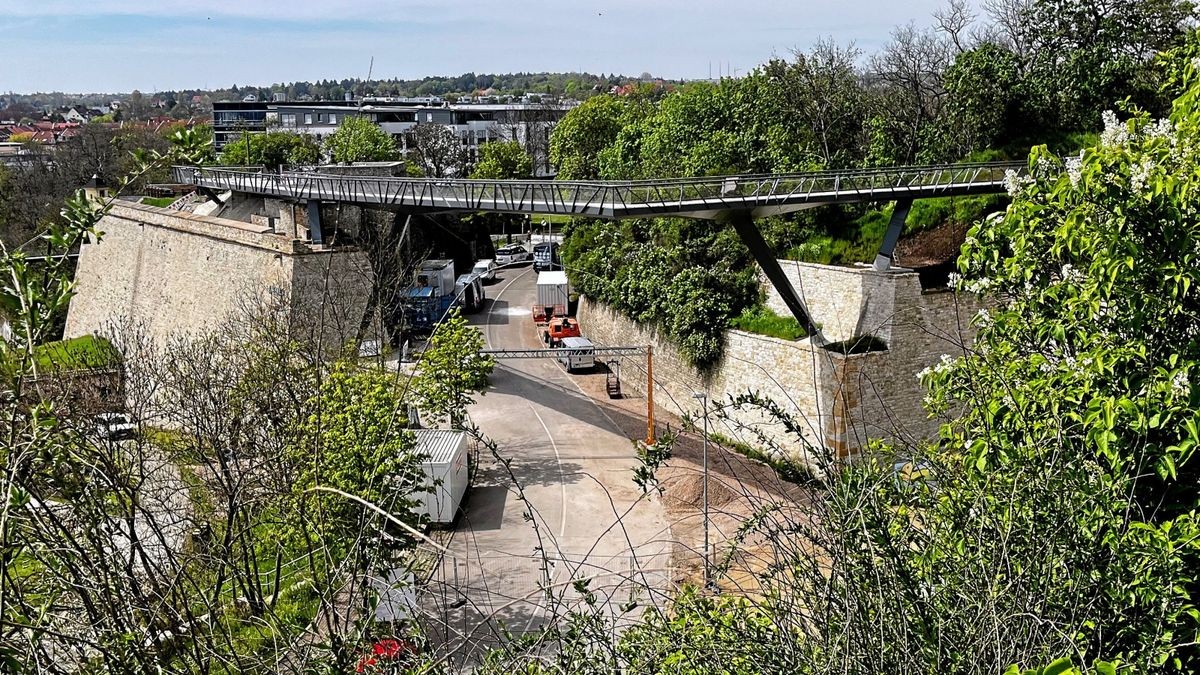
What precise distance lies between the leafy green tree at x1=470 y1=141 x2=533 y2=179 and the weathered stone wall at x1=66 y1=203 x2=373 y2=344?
16276 mm

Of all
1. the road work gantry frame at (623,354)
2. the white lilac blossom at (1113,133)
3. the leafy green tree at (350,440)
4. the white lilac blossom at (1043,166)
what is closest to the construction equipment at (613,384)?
the road work gantry frame at (623,354)

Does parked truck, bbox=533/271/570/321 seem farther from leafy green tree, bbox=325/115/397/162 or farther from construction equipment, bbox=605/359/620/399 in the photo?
leafy green tree, bbox=325/115/397/162

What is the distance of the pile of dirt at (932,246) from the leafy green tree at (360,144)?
27.8 metres

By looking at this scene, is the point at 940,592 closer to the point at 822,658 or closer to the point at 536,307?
the point at 822,658

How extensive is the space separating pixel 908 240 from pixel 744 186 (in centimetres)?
693

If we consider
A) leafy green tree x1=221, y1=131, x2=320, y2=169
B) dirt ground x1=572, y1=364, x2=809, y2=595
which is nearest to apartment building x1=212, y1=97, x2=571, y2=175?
leafy green tree x1=221, y1=131, x2=320, y2=169

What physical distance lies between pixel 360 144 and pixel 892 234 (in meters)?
31.1

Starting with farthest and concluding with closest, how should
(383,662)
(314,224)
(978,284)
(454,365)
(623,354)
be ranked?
(314,224)
(623,354)
(454,365)
(978,284)
(383,662)

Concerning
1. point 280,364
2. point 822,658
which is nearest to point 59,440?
point 822,658

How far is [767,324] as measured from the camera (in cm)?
1809

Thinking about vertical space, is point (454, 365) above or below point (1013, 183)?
below

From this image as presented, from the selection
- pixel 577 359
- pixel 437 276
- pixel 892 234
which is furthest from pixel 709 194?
pixel 437 276

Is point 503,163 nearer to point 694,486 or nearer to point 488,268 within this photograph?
point 488,268

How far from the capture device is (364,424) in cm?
1069
